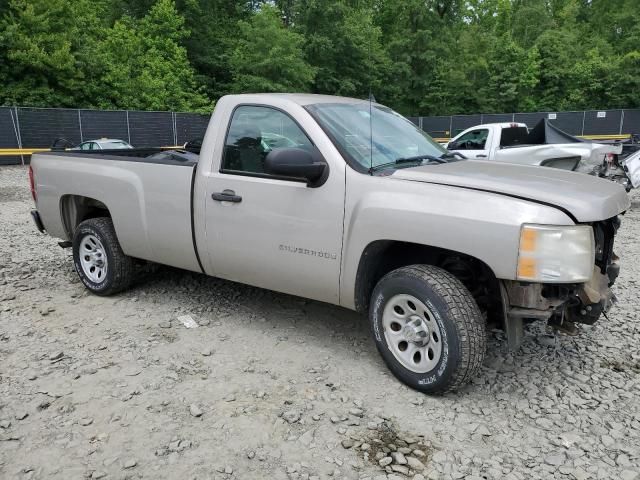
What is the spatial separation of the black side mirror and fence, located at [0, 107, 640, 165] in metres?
15.7

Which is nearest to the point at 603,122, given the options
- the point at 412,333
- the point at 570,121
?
the point at 570,121

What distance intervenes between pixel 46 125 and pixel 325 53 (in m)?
19.5

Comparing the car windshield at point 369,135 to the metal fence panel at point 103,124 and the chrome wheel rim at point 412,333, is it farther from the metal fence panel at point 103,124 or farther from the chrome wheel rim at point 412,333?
the metal fence panel at point 103,124

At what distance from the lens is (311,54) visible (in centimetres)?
3603

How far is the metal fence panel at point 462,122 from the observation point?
1245 inches

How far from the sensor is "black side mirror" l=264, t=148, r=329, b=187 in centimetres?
337

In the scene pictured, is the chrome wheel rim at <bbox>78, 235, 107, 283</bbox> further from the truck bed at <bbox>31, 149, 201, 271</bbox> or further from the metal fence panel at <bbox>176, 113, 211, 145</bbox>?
the metal fence panel at <bbox>176, 113, 211, 145</bbox>

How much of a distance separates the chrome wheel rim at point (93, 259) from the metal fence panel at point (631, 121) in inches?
1227

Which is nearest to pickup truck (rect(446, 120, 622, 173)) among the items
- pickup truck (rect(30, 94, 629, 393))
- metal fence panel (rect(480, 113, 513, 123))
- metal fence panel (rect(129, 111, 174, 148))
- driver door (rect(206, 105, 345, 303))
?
pickup truck (rect(30, 94, 629, 393))

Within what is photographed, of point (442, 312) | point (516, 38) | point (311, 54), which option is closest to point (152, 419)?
point (442, 312)

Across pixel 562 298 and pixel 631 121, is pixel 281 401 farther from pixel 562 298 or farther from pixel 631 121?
pixel 631 121

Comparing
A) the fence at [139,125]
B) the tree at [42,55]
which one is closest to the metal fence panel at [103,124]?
the fence at [139,125]

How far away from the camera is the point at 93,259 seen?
532 cm

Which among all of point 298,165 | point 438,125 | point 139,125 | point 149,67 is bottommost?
point 438,125
